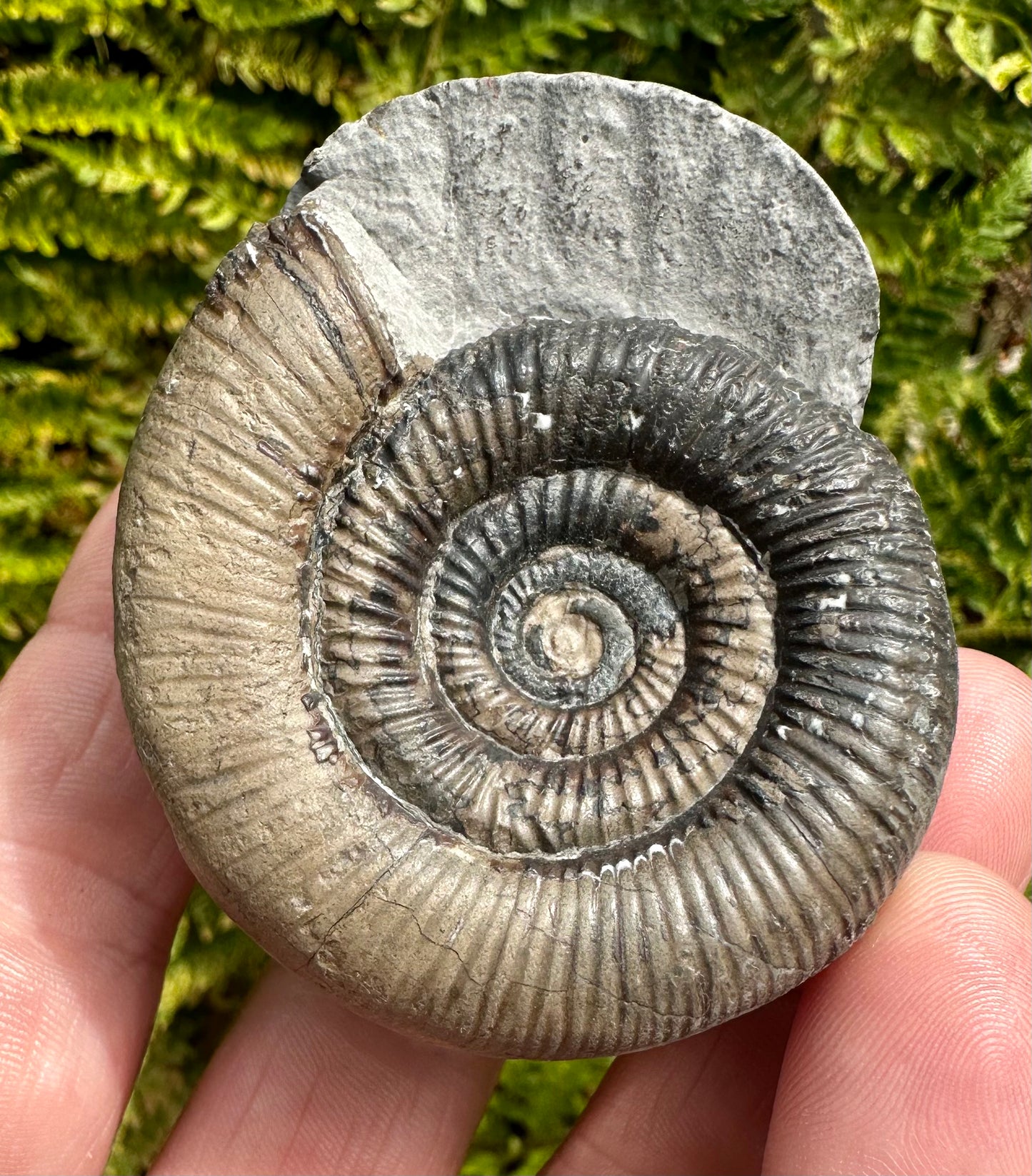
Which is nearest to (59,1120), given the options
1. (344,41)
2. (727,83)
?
(344,41)

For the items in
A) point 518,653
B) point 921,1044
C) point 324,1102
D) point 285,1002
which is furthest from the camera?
point 285,1002

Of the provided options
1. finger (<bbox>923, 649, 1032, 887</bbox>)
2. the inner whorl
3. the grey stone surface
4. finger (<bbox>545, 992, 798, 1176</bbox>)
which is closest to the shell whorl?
the inner whorl

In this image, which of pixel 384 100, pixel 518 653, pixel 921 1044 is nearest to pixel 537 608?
pixel 518 653

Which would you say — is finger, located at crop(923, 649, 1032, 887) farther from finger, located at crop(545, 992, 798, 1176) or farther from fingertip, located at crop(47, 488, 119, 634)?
fingertip, located at crop(47, 488, 119, 634)

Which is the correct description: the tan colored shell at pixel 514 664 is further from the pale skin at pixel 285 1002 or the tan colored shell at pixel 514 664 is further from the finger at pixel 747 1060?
the finger at pixel 747 1060

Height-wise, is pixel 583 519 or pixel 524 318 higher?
pixel 524 318

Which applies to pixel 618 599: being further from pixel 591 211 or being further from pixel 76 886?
pixel 76 886

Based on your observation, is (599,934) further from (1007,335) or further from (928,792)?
(1007,335)
